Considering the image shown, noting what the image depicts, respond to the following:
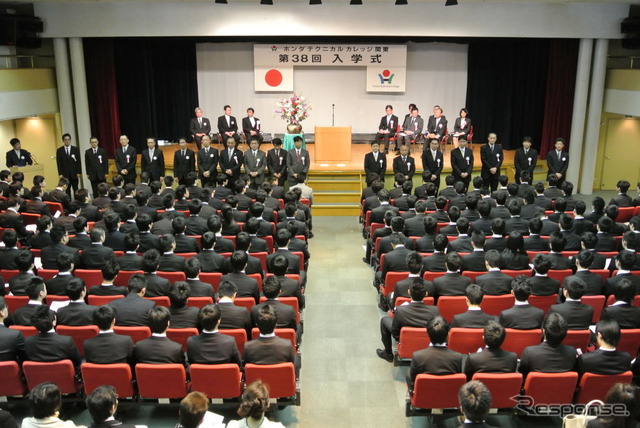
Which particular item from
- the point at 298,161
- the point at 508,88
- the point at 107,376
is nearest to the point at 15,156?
the point at 298,161

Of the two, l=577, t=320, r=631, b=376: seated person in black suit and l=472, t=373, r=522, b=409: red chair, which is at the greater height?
l=577, t=320, r=631, b=376: seated person in black suit

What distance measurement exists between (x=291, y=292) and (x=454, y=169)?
22.7ft

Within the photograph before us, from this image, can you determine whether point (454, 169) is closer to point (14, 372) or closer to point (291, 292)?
point (291, 292)

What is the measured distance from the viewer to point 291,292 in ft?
20.8

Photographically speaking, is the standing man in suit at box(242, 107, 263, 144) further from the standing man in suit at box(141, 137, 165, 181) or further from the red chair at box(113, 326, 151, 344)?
the red chair at box(113, 326, 151, 344)

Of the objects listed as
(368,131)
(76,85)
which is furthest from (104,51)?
(368,131)

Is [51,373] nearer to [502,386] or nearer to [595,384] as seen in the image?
[502,386]

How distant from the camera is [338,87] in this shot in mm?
16406

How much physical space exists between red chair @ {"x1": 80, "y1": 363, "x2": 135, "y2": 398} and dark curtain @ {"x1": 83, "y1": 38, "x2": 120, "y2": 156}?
35.6 ft

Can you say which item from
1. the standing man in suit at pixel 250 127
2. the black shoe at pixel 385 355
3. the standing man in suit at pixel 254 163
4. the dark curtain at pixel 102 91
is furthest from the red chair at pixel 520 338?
the dark curtain at pixel 102 91

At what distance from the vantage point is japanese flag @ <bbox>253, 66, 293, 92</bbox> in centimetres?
1609

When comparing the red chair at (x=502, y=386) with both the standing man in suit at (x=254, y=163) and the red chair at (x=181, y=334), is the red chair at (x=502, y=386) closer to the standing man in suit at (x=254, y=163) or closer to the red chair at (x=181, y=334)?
the red chair at (x=181, y=334)

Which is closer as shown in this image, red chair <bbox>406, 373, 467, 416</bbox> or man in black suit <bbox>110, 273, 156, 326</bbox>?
red chair <bbox>406, 373, 467, 416</bbox>


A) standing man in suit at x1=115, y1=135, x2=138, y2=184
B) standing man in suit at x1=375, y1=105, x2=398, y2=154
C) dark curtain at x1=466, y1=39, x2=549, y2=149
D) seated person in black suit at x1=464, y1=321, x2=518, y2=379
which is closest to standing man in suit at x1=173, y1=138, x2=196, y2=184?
standing man in suit at x1=115, y1=135, x2=138, y2=184
